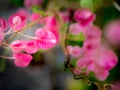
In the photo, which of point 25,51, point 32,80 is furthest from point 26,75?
point 25,51

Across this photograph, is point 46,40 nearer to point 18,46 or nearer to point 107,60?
point 18,46

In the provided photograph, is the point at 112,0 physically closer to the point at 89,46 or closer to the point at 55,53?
the point at 89,46

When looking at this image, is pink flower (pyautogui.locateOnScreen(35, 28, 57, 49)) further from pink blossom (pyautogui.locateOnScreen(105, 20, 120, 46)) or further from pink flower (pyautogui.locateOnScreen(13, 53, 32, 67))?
pink blossom (pyautogui.locateOnScreen(105, 20, 120, 46))

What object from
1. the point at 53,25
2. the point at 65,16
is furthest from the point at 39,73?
the point at 53,25

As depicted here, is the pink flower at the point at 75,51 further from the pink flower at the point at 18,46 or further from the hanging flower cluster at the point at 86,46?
the pink flower at the point at 18,46

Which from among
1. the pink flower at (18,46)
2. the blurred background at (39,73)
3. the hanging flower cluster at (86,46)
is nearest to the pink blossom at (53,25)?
the hanging flower cluster at (86,46)
